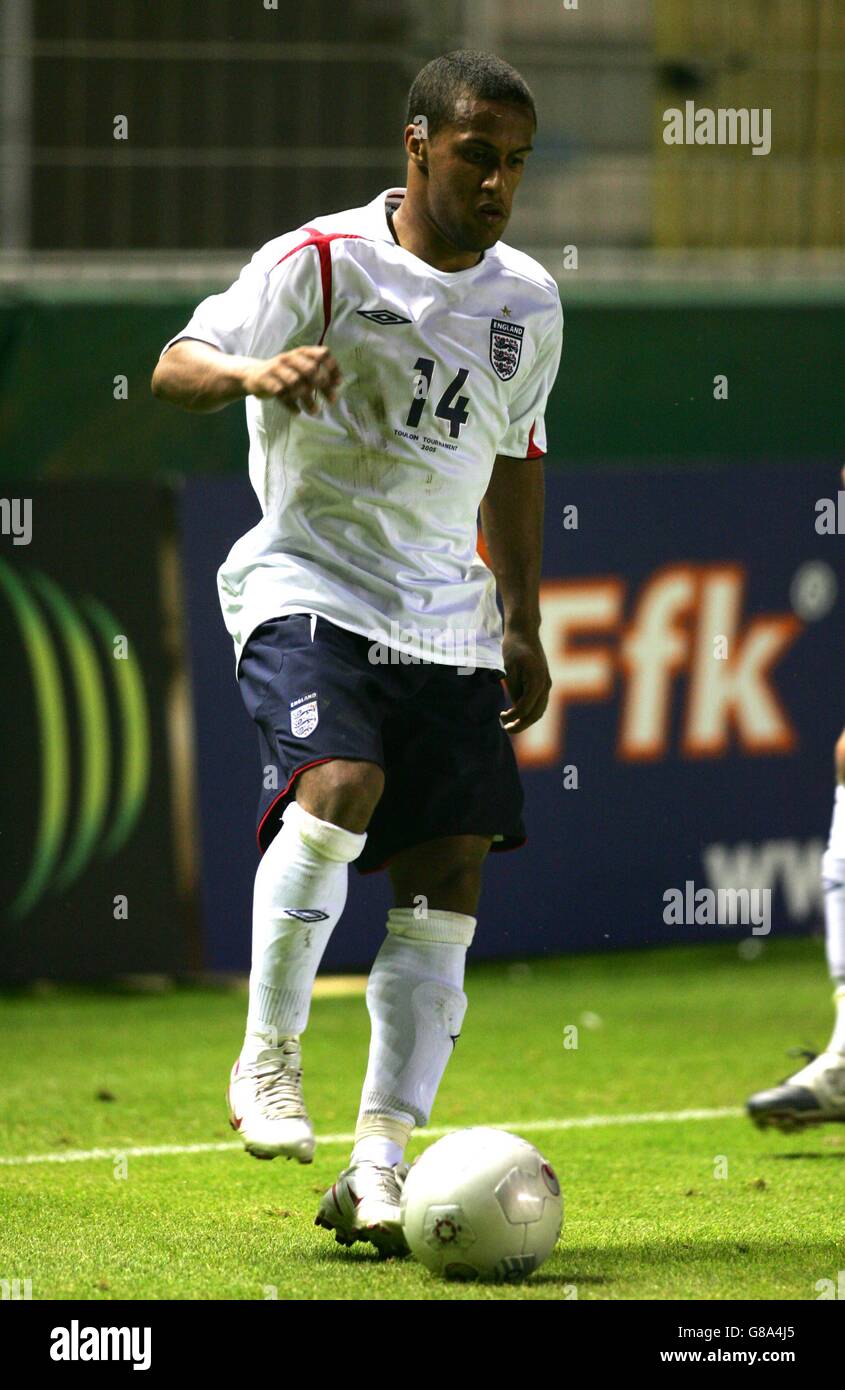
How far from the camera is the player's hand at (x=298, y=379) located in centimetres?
380

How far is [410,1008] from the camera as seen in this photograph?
4.44 metres

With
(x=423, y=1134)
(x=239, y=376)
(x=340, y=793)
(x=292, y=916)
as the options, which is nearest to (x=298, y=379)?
(x=239, y=376)

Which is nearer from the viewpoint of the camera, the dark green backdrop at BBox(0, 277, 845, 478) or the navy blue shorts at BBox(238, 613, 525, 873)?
the navy blue shorts at BBox(238, 613, 525, 873)

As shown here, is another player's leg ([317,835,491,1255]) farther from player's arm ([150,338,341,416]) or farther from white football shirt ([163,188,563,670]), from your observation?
player's arm ([150,338,341,416])

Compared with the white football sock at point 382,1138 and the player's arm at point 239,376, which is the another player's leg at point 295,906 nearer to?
the white football sock at point 382,1138

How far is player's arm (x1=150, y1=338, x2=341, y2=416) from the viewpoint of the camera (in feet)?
12.5

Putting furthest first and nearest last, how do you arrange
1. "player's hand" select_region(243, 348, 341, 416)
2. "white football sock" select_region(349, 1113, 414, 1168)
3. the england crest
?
the england crest → "white football sock" select_region(349, 1113, 414, 1168) → "player's hand" select_region(243, 348, 341, 416)

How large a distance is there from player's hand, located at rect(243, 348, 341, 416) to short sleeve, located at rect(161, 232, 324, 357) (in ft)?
1.28

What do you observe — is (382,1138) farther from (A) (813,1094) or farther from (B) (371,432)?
(A) (813,1094)

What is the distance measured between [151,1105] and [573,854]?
3.14 m

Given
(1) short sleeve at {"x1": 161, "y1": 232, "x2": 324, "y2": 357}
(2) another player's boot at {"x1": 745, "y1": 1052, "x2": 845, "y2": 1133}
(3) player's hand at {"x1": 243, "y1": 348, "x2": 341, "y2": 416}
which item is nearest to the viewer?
(3) player's hand at {"x1": 243, "y1": 348, "x2": 341, "y2": 416}

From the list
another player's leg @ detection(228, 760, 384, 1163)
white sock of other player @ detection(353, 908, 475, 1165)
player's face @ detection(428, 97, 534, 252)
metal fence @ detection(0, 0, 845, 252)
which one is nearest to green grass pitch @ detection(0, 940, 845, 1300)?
white sock of other player @ detection(353, 908, 475, 1165)

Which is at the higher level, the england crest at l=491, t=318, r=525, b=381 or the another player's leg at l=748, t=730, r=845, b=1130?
the england crest at l=491, t=318, r=525, b=381

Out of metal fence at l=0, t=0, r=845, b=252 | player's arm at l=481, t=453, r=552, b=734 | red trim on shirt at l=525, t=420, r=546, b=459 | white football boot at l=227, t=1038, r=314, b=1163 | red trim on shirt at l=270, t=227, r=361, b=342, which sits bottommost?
white football boot at l=227, t=1038, r=314, b=1163
